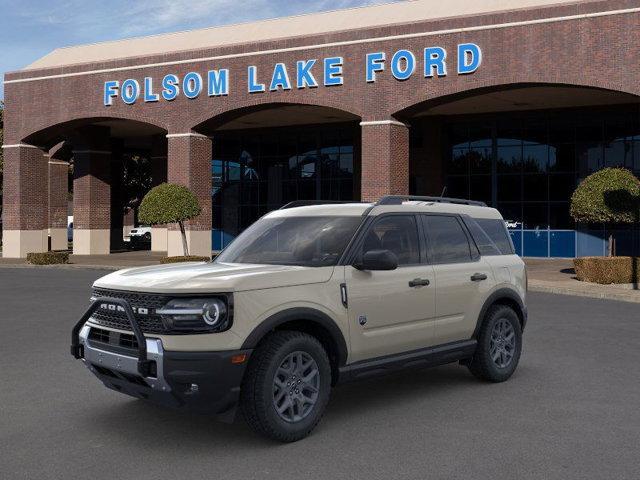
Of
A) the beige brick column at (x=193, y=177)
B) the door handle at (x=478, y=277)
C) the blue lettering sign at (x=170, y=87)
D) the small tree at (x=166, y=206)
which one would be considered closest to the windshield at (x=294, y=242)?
the door handle at (x=478, y=277)

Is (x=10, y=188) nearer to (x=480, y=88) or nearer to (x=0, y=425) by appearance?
(x=480, y=88)

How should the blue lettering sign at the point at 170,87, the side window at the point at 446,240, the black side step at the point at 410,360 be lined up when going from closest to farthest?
the black side step at the point at 410,360, the side window at the point at 446,240, the blue lettering sign at the point at 170,87

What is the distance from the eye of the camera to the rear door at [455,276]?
286 inches

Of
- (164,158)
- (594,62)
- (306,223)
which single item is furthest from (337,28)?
(306,223)

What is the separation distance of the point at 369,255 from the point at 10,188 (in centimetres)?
3502

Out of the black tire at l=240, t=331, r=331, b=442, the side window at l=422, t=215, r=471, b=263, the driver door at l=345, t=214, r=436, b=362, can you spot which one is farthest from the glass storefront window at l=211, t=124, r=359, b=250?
the black tire at l=240, t=331, r=331, b=442

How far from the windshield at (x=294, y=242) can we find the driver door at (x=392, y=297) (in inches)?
8.9

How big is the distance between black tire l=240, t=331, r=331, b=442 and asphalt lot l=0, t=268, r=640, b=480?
0.47ft

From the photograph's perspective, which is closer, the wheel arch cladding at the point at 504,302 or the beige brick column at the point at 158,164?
the wheel arch cladding at the point at 504,302

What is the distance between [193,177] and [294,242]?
86.3 feet

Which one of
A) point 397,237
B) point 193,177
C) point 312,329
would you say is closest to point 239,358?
point 312,329

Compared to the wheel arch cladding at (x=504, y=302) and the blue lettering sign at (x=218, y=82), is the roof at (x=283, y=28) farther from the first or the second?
the wheel arch cladding at (x=504, y=302)

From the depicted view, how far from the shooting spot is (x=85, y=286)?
20594 millimetres

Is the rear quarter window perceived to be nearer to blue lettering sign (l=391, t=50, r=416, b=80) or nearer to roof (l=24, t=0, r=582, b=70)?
roof (l=24, t=0, r=582, b=70)
